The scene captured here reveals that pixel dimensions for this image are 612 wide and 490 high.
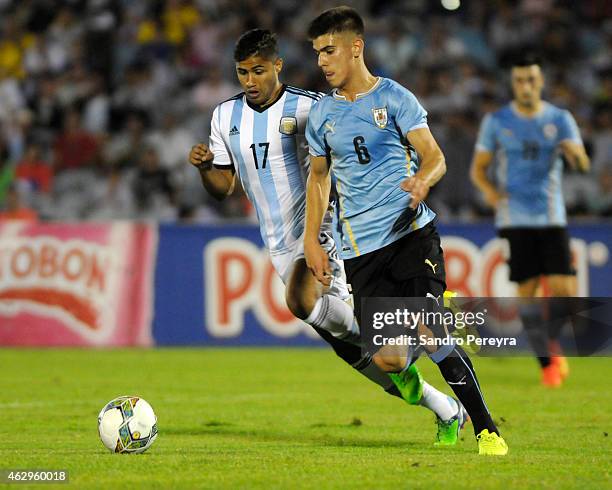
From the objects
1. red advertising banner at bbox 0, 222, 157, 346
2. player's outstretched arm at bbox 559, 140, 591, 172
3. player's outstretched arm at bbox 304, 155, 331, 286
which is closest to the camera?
player's outstretched arm at bbox 304, 155, 331, 286

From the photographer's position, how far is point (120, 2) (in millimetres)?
19469

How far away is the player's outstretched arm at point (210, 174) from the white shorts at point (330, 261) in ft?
1.79

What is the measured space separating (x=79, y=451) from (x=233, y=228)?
7956mm

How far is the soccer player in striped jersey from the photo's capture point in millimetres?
7480

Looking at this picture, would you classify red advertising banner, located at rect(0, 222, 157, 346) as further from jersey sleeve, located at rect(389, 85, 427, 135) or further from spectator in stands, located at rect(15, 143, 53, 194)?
jersey sleeve, located at rect(389, 85, 427, 135)

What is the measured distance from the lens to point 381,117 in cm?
666

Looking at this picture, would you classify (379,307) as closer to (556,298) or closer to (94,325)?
(556,298)

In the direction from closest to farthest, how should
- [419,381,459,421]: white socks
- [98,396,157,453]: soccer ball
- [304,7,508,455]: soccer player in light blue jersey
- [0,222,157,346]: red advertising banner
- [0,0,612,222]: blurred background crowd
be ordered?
[98,396,157,453]: soccer ball, [304,7,508,455]: soccer player in light blue jersey, [419,381,459,421]: white socks, [0,222,157,346]: red advertising banner, [0,0,612,222]: blurred background crowd

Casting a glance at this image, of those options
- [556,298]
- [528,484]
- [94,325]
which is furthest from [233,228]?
[528,484]

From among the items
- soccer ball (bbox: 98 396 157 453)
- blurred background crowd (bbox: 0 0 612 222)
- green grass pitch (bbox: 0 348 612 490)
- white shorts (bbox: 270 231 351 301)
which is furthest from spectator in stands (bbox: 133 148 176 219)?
soccer ball (bbox: 98 396 157 453)

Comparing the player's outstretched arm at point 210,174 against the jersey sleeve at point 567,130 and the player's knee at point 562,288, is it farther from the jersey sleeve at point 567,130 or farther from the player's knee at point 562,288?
the player's knee at point 562,288

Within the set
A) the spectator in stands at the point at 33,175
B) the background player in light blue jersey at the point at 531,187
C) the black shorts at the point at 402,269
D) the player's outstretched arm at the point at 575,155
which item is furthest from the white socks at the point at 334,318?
the spectator in stands at the point at 33,175

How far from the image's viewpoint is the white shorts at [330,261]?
25.4ft

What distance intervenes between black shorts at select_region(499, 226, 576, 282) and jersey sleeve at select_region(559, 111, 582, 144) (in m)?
0.86
